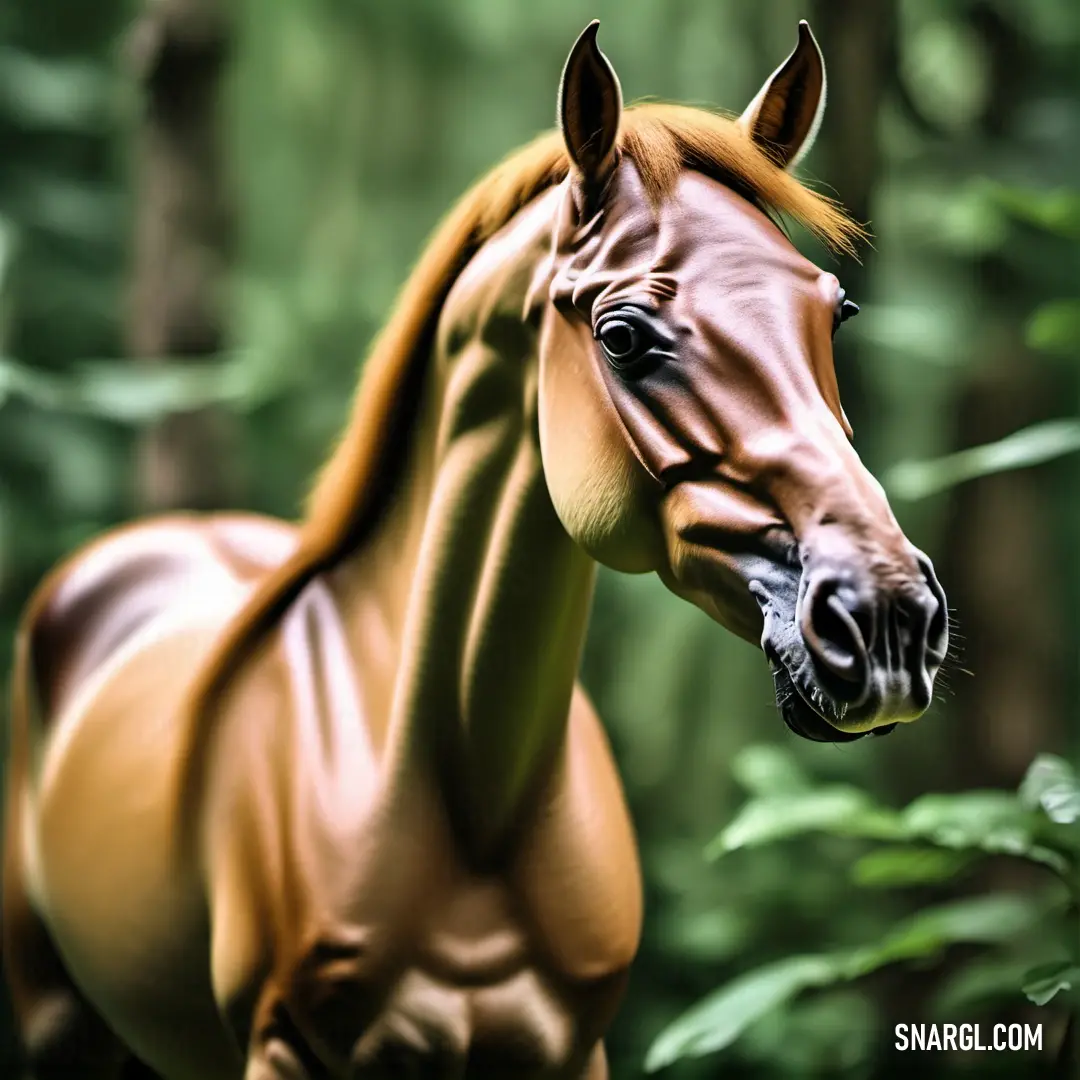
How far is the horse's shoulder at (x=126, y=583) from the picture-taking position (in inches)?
70.5

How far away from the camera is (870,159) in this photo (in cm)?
241

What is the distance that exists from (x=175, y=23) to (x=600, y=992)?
8.16ft

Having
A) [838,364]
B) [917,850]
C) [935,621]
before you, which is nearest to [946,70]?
[838,364]

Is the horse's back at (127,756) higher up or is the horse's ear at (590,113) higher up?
the horse's ear at (590,113)

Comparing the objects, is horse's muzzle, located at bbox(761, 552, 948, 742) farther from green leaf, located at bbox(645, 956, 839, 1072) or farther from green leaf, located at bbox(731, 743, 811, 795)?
green leaf, located at bbox(731, 743, 811, 795)

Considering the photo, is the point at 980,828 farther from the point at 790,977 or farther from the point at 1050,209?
the point at 1050,209

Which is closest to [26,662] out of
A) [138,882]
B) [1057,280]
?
[138,882]

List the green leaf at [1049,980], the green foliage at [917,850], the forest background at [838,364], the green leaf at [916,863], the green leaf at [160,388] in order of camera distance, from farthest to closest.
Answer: the green leaf at [160,388]
the forest background at [838,364]
the green leaf at [916,863]
the green foliage at [917,850]
the green leaf at [1049,980]

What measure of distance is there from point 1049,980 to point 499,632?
72 centimetres

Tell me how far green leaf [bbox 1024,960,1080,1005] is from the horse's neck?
58cm

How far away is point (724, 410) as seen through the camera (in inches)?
35.6

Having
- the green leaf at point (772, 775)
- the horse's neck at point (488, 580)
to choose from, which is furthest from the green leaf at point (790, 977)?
the horse's neck at point (488, 580)

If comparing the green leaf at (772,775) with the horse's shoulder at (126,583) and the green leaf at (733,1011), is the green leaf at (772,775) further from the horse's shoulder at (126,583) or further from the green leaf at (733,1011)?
the horse's shoulder at (126,583)

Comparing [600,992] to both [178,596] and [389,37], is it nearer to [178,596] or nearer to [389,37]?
[178,596]
